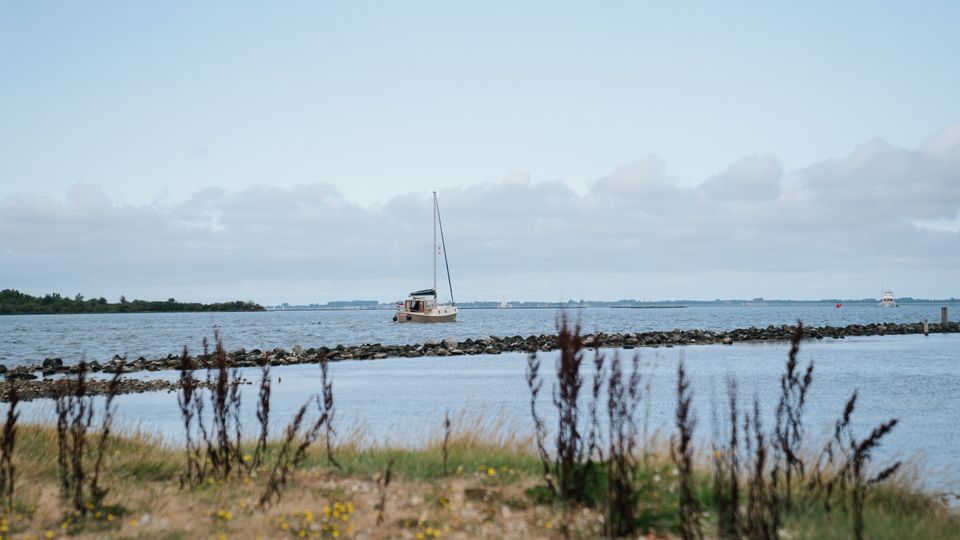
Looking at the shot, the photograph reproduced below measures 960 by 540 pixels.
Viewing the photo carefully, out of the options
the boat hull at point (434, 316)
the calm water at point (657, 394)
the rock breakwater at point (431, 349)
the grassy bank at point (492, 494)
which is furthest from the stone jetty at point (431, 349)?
the boat hull at point (434, 316)

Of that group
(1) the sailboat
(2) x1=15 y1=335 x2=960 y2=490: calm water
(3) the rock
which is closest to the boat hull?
(1) the sailboat

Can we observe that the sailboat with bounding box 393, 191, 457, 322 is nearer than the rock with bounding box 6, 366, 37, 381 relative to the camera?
No

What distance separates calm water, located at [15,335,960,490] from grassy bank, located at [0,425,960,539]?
1938mm

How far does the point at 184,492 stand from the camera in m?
8.34

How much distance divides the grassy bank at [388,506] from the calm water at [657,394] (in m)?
1.94

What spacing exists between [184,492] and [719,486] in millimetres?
5369

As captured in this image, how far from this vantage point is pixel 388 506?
25.1 ft

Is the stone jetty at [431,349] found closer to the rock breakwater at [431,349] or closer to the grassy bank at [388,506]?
the rock breakwater at [431,349]

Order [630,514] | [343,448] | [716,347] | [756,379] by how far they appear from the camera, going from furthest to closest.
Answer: [716,347] < [756,379] < [343,448] < [630,514]

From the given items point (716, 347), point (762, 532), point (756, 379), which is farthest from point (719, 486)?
point (716, 347)

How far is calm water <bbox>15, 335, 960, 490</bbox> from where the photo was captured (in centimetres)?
1711

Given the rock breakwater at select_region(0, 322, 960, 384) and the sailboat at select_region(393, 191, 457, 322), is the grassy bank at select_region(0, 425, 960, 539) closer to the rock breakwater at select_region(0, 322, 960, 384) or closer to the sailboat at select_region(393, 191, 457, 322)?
the rock breakwater at select_region(0, 322, 960, 384)

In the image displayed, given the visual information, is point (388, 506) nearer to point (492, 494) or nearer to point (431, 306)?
point (492, 494)

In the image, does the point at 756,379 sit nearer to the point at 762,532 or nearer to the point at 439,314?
the point at 762,532
